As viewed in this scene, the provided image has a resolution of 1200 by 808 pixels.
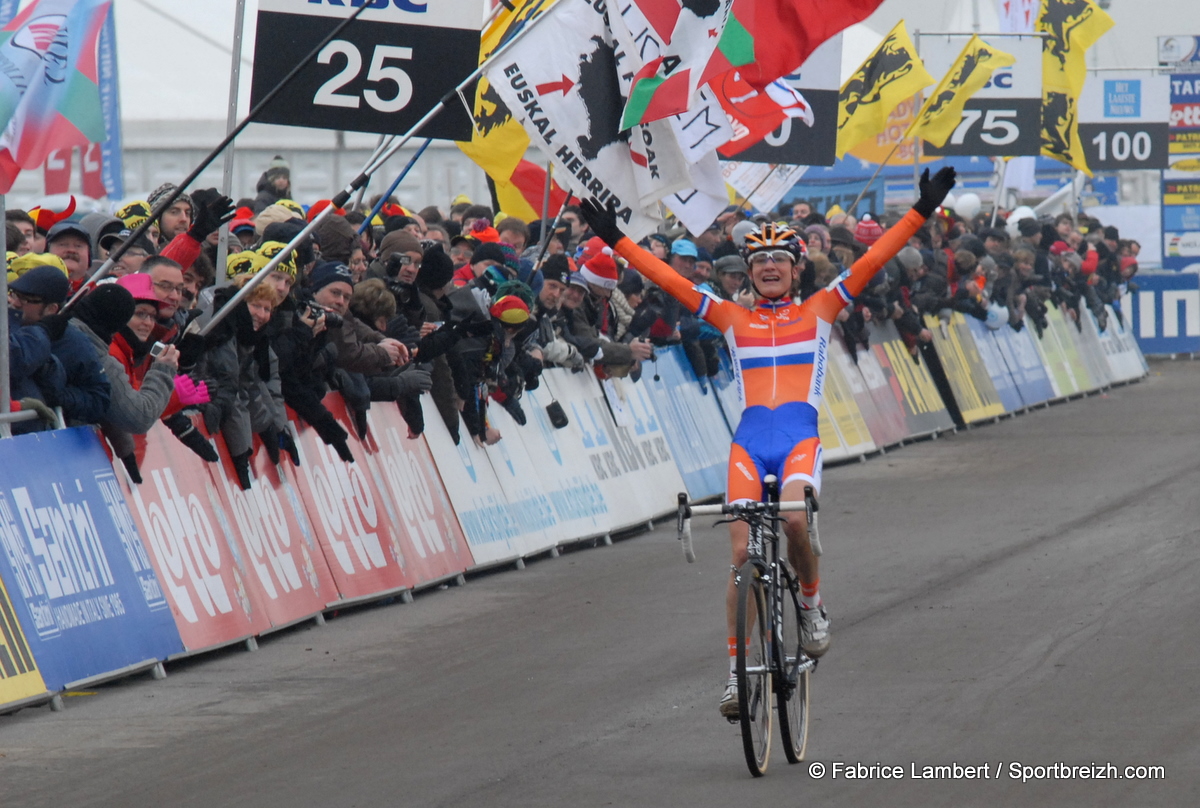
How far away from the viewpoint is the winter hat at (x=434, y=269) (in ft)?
42.3

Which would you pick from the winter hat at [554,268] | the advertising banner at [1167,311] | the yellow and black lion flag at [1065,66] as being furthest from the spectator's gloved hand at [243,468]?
the advertising banner at [1167,311]

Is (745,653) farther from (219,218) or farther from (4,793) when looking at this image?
(219,218)

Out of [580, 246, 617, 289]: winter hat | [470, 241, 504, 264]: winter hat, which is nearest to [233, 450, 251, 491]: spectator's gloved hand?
[470, 241, 504, 264]: winter hat

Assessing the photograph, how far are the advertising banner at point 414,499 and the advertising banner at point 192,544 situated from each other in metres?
1.76

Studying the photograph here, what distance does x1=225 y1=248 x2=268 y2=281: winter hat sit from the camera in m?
10.8

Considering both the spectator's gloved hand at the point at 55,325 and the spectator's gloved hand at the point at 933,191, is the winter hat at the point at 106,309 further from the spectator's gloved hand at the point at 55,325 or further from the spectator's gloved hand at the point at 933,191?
the spectator's gloved hand at the point at 933,191

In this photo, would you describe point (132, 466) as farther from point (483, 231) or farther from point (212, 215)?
point (483, 231)

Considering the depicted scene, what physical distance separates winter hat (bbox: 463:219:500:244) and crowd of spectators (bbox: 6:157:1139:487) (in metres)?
0.02

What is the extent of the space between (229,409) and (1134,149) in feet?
92.1

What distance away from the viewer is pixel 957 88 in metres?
24.0

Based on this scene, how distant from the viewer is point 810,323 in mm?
8508

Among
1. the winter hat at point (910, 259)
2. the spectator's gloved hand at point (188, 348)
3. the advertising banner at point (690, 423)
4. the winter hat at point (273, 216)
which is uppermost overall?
the winter hat at point (273, 216)

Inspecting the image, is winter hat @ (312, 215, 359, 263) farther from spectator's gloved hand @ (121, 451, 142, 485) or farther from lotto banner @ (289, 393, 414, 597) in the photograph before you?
spectator's gloved hand @ (121, 451, 142, 485)

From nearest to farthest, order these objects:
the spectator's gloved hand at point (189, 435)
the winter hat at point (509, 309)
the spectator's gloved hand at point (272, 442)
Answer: the spectator's gloved hand at point (189, 435) < the spectator's gloved hand at point (272, 442) < the winter hat at point (509, 309)
